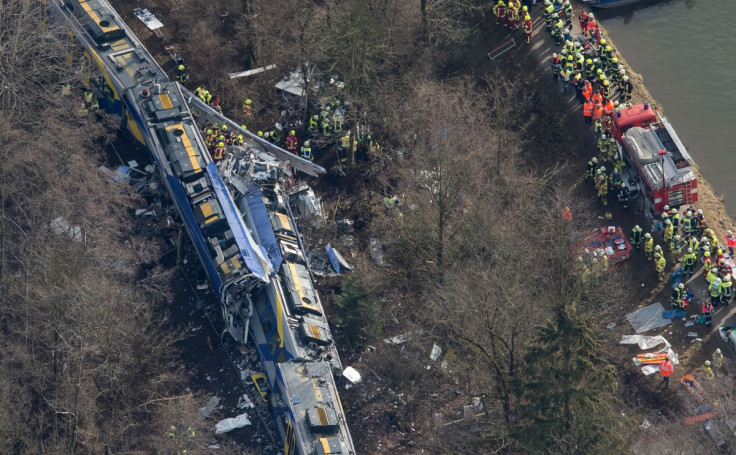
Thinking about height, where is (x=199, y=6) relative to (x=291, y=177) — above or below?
above

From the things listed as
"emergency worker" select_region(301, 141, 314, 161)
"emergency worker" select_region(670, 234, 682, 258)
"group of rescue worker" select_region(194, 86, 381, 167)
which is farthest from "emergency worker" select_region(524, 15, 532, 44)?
"emergency worker" select_region(670, 234, 682, 258)

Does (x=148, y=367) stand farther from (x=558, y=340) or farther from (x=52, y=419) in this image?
(x=558, y=340)

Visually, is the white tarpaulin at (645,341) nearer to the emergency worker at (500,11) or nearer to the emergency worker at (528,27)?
the emergency worker at (528,27)

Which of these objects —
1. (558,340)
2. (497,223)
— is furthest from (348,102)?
(558,340)

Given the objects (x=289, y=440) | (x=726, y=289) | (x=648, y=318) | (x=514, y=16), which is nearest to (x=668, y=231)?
(x=726, y=289)

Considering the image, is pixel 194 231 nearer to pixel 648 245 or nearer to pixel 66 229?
pixel 66 229

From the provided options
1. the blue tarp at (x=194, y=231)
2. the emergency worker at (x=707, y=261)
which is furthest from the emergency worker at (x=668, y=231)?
the blue tarp at (x=194, y=231)
